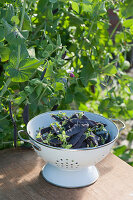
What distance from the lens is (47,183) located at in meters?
0.85

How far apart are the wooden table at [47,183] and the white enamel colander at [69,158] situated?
0.07 ft

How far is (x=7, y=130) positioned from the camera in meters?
1.07

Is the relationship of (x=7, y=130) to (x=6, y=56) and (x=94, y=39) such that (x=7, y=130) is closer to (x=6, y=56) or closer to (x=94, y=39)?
(x=6, y=56)

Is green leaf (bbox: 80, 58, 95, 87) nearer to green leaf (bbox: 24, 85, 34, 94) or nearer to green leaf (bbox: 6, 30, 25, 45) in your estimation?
green leaf (bbox: 24, 85, 34, 94)

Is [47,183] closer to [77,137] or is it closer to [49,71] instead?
[77,137]

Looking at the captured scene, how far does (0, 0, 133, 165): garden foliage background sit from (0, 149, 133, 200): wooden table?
12 cm

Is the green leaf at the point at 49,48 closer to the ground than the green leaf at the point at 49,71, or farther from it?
farther from it

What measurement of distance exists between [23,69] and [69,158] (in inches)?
11.6

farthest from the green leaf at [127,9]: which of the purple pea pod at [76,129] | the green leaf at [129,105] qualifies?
the purple pea pod at [76,129]

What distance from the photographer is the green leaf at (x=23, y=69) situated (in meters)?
0.82

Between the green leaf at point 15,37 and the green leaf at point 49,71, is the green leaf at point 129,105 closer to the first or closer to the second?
the green leaf at point 49,71

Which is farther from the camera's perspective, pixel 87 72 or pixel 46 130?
pixel 87 72

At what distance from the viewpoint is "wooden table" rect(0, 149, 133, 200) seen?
2.61 ft

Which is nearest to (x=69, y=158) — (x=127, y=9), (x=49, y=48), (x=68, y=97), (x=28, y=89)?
(x=28, y=89)
